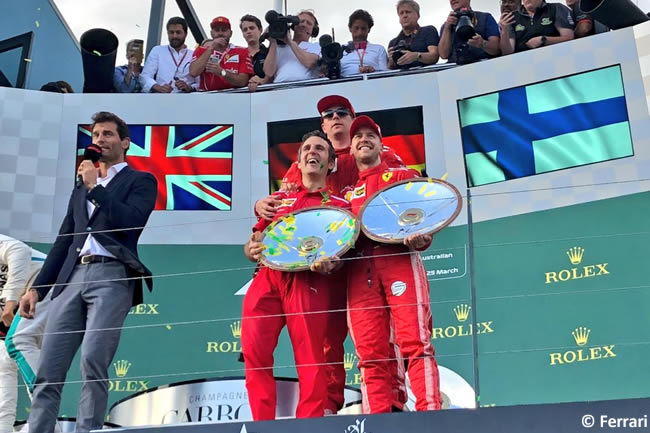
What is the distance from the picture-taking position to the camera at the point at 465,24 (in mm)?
5336

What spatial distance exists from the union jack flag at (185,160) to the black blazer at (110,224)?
6.40 ft

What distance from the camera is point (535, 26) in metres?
5.41

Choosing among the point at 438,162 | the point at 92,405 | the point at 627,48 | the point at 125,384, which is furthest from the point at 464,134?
the point at 92,405

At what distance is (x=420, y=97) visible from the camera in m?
5.55

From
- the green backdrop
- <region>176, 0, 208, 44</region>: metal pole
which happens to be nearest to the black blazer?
the green backdrop

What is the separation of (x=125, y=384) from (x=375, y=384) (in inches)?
93.9

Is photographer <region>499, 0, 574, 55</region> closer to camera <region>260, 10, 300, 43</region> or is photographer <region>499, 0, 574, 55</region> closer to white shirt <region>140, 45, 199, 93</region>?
camera <region>260, 10, 300, 43</region>

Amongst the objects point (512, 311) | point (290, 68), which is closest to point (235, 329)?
point (512, 311)

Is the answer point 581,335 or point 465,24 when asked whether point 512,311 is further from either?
point 465,24

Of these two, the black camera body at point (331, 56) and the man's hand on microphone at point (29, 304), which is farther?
the black camera body at point (331, 56)

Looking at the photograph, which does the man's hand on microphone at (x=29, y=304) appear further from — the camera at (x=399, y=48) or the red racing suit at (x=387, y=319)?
the camera at (x=399, y=48)

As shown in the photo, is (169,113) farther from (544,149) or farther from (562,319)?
(562,319)

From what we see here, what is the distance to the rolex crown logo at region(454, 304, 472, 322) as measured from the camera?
4.99m

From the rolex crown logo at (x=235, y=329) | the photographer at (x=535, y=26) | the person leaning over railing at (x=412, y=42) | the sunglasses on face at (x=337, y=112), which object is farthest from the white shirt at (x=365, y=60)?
the sunglasses on face at (x=337, y=112)
